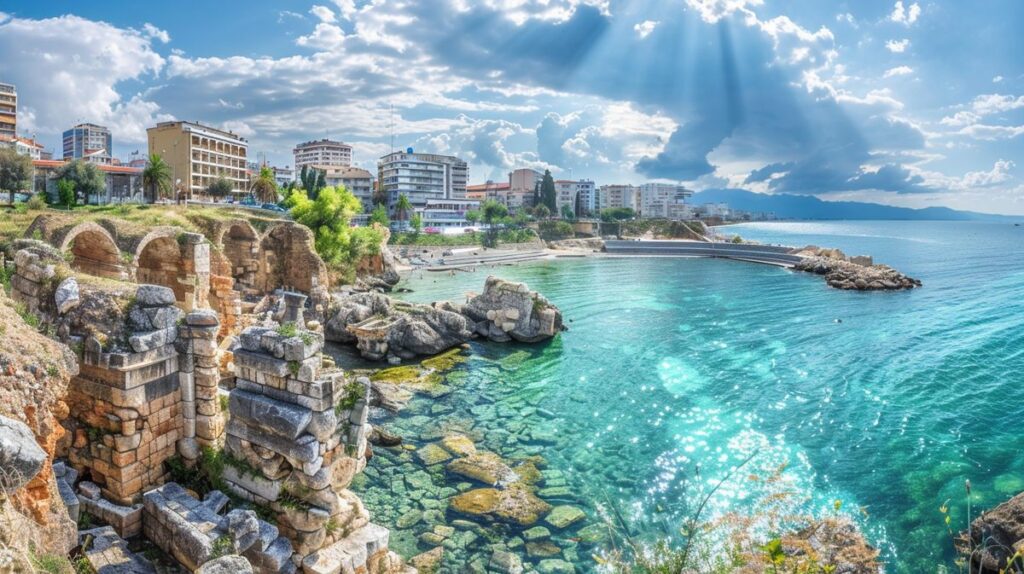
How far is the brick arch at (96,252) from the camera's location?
1934cm

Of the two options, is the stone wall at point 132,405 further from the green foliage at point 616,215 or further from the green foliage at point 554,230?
the green foliage at point 616,215

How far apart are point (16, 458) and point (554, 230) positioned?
120 meters

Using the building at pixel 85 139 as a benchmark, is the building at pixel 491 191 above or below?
below

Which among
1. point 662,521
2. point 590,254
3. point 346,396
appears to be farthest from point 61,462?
point 590,254

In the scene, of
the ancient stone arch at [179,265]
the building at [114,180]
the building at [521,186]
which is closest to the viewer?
the ancient stone arch at [179,265]

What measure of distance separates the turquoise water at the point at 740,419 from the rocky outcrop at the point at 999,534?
82cm

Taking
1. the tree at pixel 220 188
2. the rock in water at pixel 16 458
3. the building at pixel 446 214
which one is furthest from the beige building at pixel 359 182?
the rock in water at pixel 16 458

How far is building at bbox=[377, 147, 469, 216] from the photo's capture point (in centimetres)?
12531

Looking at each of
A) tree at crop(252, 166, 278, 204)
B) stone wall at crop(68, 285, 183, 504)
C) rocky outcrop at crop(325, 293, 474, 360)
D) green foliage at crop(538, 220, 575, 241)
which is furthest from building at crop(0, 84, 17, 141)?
stone wall at crop(68, 285, 183, 504)

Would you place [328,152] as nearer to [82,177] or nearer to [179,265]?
[82,177]

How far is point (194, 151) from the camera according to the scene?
82.4 m

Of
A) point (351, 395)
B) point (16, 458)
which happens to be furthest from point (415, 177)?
point (16, 458)

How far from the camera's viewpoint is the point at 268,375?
10031mm

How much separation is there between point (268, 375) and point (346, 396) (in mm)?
1364
